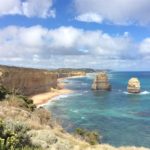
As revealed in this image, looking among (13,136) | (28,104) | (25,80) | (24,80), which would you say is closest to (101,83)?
(25,80)

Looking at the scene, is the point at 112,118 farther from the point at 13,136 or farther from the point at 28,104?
the point at 13,136

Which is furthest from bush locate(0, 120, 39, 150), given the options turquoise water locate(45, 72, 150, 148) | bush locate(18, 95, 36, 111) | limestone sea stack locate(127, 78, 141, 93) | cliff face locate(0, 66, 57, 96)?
limestone sea stack locate(127, 78, 141, 93)

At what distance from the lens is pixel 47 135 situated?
45.6ft

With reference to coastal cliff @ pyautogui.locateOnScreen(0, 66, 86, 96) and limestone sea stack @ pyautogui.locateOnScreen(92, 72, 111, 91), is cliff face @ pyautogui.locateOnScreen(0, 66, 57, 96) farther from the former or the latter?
limestone sea stack @ pyautogui.locateOnScreen(92, 72, 111, 91)

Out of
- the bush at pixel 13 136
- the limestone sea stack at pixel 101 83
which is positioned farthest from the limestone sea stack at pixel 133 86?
the bush at pixel 13 136

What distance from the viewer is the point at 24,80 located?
89.4 meters

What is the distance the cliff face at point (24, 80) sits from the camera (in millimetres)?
80312

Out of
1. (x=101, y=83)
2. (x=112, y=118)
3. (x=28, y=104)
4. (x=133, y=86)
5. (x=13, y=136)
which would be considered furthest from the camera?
(x=101, y=83)

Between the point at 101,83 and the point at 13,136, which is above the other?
the point at 13,136

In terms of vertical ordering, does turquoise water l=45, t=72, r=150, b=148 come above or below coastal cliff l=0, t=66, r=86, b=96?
below

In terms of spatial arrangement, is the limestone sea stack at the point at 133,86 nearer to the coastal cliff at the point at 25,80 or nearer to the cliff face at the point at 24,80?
the coastal cliff at the point at 25,80

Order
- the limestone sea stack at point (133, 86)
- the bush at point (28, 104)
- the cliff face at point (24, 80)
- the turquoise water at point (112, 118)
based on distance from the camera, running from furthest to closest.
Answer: the limestone sea stack at point (133, 86), the cliff face at point (24, 80), the turquoise water at point (112, 118), the bush at point (28, 104)

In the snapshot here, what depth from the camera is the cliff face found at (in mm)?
80312

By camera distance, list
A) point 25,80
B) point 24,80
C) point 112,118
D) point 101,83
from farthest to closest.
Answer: point 101,83
point 25,80
point 24,80
point 112,118
